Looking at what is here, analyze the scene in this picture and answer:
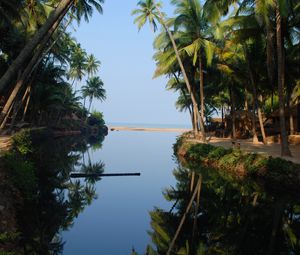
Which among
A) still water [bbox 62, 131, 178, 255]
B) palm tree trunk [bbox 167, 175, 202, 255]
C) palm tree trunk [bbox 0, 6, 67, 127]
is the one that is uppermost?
palm tree trunk [bbox 0, 6, 67, 127]

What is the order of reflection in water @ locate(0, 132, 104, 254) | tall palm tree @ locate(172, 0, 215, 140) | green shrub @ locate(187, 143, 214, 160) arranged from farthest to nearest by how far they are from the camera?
tall palm tree @ locate(172, 0, 215, 140) → green shrub @ locate(187, 143, 214, 160) → reflection in water @ locate(0, 132, 104, 254)

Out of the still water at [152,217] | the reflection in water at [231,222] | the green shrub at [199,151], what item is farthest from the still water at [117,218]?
the green shrub at [199,151]

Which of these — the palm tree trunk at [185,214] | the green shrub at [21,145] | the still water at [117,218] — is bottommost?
the still water at [117,218]

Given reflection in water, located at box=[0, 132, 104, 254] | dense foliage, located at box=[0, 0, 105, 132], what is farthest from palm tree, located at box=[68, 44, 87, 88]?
reflection in water, located at box=[0, 132, 104, 254]

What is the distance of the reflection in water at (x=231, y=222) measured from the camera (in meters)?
9.65

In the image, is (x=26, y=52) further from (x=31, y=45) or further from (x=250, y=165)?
(x=250, y=165)

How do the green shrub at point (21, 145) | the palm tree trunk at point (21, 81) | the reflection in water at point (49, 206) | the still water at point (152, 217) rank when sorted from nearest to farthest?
the reflection in water at point (49, 206) → the still water at point (152, 217) → the palm tree trunk at point (21, 81) → the green shrub at point (21, 145)

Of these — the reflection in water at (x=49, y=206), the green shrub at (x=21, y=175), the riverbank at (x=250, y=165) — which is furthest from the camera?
the riverbank at (x=250, y=165)

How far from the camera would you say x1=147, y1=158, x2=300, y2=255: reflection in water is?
31.7 feet

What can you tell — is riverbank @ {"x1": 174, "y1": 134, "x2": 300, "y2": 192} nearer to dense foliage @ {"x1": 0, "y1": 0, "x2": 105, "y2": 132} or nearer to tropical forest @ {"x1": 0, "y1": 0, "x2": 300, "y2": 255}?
tropical forest @ {"x1": 0, "y1": 0, "x2": 300, "y2": 255}

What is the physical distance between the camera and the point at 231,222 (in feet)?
39.6

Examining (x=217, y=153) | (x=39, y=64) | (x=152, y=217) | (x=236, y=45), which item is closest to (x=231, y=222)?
(x=152, y=217)

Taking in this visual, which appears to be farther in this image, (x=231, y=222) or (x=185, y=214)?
(x=185, y=214)

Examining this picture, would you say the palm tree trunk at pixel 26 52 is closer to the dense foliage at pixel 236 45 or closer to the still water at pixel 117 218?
the still water at pixel 117 218
